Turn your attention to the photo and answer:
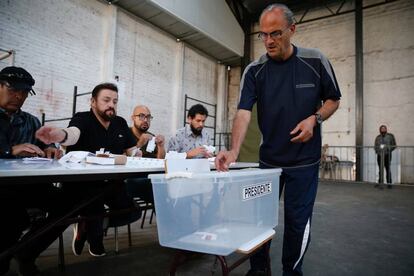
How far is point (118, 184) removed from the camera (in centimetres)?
131

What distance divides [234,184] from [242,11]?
31.2ft

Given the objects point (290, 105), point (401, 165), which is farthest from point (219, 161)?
point (401, 165)

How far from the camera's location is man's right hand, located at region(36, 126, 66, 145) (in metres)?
1.44

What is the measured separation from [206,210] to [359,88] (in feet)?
25.4

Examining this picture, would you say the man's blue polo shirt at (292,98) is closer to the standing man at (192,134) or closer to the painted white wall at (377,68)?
the standing man at (192,134)

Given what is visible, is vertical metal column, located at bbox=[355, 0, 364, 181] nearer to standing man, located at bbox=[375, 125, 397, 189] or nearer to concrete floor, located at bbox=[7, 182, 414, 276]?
standing man, located at bbox=[375, 125, 397, 189]

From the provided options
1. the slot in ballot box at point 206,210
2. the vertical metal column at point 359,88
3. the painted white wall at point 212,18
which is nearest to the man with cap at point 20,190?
the slot in ballot box at point 206,210

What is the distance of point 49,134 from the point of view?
57.7 inches

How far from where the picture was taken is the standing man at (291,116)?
3.95 ft

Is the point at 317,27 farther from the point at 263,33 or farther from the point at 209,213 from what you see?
the point at 209,213

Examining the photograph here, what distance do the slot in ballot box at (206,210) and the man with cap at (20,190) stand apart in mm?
682

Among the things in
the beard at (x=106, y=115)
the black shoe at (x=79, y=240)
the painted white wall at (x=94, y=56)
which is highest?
the painted white wall at (x=94, y=56)

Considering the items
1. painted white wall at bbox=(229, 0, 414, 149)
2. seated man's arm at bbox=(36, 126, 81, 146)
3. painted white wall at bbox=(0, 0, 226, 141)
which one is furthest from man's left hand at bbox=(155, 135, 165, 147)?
painted white wall at bbox=(229, 0, 414, 149)

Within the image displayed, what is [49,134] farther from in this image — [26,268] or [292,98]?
[292,98]
